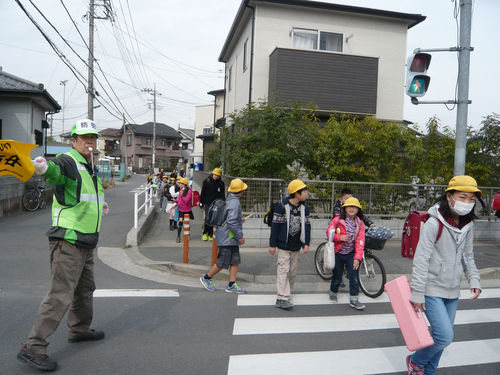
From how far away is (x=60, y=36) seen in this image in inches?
521

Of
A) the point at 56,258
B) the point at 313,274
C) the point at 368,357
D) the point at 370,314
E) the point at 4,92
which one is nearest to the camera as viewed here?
the point at 56,258

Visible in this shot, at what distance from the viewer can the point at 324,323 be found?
16.6 ft

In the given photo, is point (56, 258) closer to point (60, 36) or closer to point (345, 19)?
point (60, 36)

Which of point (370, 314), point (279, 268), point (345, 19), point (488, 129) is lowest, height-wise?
point (370, 314)

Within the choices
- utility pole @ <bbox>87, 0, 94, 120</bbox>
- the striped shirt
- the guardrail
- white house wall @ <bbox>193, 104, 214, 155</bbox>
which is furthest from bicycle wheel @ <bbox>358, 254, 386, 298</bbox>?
white house wall @ <bbox>193, 104, 214, 155</bbox>

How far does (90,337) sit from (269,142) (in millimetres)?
7396

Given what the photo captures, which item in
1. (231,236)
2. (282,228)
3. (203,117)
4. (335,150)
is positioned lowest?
(231,236)

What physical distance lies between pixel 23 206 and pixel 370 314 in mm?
13383

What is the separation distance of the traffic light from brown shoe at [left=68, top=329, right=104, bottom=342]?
6.56 meters

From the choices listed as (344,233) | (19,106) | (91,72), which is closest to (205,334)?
(344,233)

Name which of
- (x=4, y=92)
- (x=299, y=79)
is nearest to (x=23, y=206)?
(x=4, y=92)

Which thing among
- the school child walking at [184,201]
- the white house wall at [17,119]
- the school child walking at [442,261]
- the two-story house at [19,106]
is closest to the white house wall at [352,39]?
the school child walking at [184,201]

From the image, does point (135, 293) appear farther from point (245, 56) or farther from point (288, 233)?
point (245, 56)

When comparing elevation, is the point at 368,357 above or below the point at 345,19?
below
